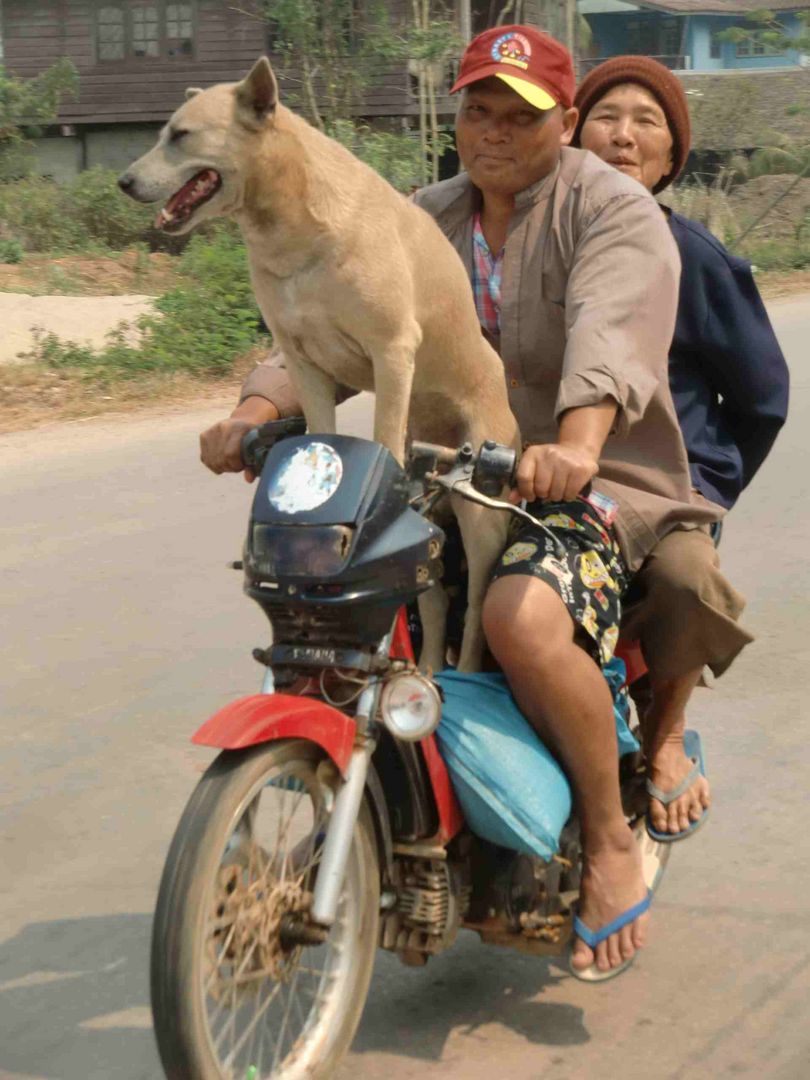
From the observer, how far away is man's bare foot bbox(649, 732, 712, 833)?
3463 millimetres

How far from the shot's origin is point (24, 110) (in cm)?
2628

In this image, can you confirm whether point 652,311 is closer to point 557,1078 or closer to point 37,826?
point 557,1078

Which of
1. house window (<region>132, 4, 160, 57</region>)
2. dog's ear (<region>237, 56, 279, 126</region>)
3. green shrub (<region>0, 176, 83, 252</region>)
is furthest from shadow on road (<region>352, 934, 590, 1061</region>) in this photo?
house window (<region>132, 4, 160, 57</region>)

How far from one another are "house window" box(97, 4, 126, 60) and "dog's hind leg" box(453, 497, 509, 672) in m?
30.6

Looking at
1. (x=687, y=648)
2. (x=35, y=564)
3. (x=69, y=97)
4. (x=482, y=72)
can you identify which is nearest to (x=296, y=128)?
(x=482, y=72)

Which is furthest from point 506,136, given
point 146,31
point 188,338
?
point 146,31

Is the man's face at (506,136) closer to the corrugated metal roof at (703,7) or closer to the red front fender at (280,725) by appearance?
the red front fender at (280,725)

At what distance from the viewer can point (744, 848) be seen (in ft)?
13.2

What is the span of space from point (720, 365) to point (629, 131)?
0.65m

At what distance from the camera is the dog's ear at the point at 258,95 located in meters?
3.16

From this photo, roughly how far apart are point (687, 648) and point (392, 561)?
0.94 m

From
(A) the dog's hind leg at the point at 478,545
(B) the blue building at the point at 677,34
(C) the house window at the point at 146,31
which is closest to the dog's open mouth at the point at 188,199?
(A) the dog's hind leg at the point at 478,545

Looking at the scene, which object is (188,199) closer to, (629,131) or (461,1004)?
(629,131)

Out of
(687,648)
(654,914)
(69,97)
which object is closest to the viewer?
(687,648)
